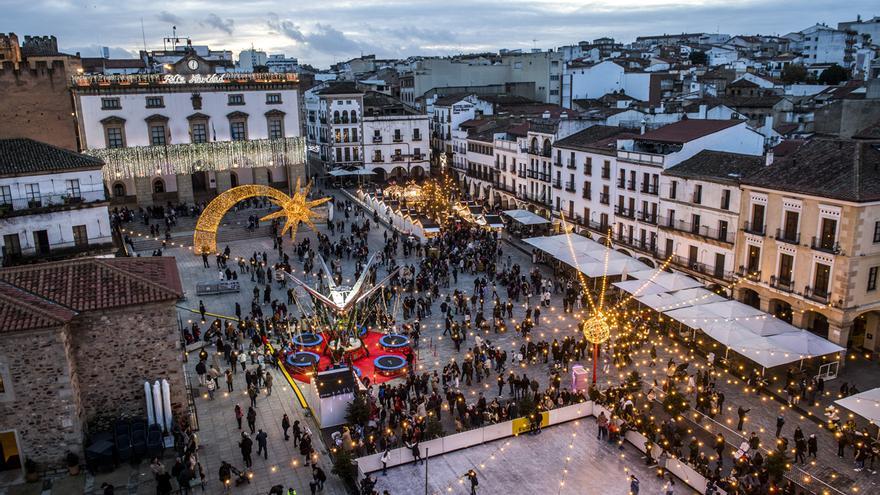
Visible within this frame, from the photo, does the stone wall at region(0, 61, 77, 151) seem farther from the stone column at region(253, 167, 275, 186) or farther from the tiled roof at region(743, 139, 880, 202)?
the tiled roof at region(743, 139, 880, 202)

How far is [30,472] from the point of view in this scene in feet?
59.6

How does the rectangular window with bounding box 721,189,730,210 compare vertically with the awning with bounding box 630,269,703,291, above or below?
above

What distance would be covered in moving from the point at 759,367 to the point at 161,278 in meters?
21.7

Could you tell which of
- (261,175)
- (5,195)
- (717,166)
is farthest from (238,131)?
(717,166)

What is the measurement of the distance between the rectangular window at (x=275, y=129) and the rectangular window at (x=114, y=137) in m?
11.3

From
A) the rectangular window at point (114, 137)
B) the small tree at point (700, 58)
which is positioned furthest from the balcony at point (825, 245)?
the small tree at point (700, 58)

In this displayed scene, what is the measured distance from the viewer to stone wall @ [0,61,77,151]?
45344 mm

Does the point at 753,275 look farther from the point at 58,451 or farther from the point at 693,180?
the point at 58,451

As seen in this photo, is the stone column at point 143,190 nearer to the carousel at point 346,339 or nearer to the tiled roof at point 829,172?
the carousel at point 346,339

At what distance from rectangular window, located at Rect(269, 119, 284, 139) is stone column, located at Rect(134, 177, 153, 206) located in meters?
10.2

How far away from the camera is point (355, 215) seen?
2010 inches

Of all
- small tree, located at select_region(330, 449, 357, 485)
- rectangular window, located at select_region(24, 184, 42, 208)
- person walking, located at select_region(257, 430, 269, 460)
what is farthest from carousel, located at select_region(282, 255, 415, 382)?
rectangular window, located at select_region(24, 184, 42, 208)

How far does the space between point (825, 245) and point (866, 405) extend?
333 inches

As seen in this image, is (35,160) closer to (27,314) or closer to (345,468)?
(27,314)
